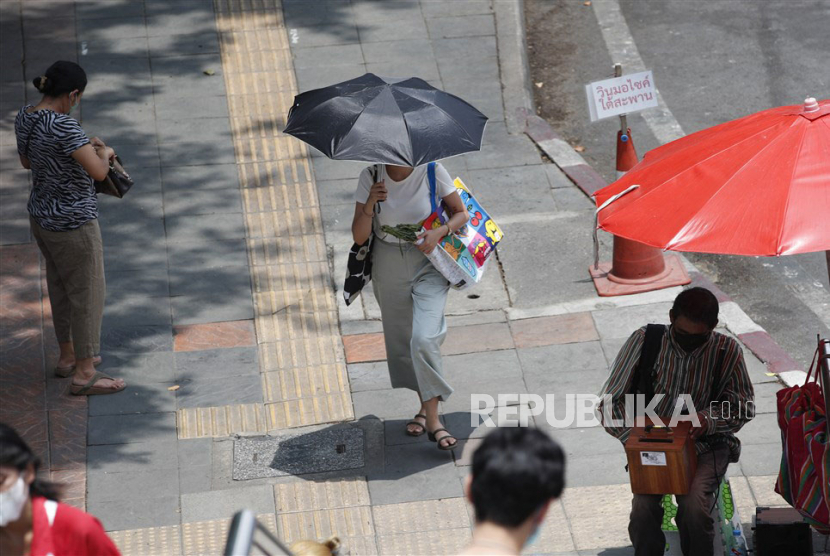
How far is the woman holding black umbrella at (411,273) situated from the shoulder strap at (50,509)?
112 inches

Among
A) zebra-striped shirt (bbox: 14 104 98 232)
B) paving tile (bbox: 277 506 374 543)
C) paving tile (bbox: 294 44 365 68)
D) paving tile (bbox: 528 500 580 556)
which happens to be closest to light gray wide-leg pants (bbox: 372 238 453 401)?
paving tile (bbox: 277 506 374 543)

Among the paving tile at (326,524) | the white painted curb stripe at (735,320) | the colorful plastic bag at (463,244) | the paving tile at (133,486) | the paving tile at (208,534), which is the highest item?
the colorful plastic bag at (463,244)

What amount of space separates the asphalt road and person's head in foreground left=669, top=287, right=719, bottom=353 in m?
3.73

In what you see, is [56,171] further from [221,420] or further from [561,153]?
[561,153]

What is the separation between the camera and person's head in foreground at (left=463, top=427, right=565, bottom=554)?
8.79ft

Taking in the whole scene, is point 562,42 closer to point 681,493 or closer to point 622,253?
point 622,253

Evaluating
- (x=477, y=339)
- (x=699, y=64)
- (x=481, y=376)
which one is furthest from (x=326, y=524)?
(x=699, y=64)

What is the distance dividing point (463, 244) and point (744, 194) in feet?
7.36

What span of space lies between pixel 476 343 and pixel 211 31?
4.92 m

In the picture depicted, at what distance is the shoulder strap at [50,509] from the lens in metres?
3.50

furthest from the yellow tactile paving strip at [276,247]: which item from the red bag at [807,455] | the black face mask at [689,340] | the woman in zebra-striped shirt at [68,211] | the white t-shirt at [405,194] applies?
the red bag at [807,455]

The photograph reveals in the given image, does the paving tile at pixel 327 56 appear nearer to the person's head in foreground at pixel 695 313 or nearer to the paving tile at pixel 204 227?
the paving tile at pixel 204 227

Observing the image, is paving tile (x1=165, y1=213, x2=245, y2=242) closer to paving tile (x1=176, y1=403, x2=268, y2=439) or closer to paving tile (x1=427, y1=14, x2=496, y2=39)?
paving tile (x1=176, y1=403, x2=268, y2=439)

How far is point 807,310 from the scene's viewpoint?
26.7ft
